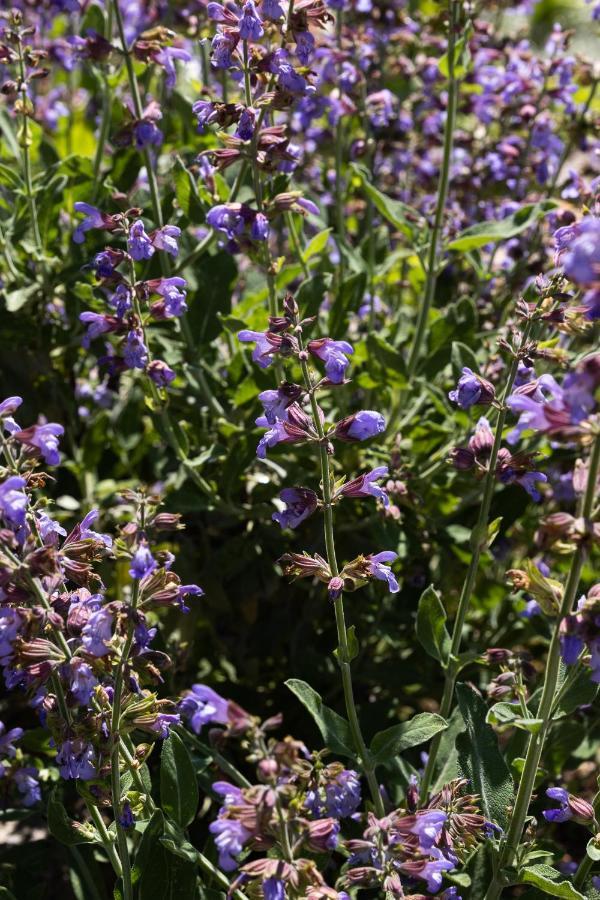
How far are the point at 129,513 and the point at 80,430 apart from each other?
1.58 ft

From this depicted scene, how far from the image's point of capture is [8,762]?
8.45ft

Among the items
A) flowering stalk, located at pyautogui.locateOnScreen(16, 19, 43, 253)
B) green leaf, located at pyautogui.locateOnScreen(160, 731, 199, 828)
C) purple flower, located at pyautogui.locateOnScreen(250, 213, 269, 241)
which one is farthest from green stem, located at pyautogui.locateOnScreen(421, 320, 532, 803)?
flowering stalk, located at pyautogui.locateOnScreen(16, 19, 43, 253)

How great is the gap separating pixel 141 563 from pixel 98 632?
179 millimetres

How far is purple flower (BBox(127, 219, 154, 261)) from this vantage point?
2.44 m

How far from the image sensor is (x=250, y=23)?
242cm

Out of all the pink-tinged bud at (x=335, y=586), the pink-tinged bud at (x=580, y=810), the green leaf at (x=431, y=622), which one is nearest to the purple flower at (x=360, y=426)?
the pink-tinged bud at (x=335, y=586)

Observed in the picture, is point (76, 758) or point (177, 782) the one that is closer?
point (76, 758)

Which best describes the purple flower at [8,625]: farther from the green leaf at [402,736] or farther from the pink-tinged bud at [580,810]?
the pink-tinged bud at [580,810]

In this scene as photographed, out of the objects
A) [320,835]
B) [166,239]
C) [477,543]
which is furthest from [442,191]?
[320,835]

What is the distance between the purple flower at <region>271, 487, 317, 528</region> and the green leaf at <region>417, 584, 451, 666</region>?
1.39ft

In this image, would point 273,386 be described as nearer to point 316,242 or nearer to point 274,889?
point 316,242

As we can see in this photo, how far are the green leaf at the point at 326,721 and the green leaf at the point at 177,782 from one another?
281 millimetres

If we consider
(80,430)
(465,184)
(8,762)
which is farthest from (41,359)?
(465,184)

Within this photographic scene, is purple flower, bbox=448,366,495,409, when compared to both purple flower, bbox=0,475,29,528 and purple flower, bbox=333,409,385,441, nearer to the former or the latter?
purple flower, bbox=333,409,385,441
